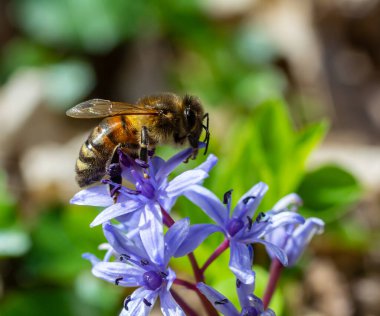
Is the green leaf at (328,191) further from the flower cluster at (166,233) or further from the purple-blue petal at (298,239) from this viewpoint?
the flower cluster at (166,233)

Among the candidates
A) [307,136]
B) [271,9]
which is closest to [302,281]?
[307,136]

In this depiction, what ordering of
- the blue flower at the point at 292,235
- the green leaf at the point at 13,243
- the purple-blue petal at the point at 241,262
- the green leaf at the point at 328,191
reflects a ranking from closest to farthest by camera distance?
the purple-blue petal at the point at 241,262 → the blue flower at the point at 292,235 → the green leaf at the point at 328,191 → the green leaf at the point at 13,243

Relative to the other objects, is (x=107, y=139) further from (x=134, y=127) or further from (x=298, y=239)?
(x=298, y=239)

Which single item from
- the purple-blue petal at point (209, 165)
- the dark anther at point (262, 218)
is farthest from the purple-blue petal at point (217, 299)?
the purple-blue petal at point (209, 165)

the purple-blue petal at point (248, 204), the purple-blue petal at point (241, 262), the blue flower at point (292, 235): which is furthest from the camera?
the blue flower at point (292, 235)

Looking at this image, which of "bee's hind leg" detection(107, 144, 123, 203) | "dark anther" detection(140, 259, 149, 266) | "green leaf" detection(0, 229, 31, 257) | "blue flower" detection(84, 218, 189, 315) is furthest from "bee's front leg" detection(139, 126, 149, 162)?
"green leaf" detection(0, 229, 31, 257)

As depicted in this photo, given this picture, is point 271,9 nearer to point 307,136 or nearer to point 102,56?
point 102,56
